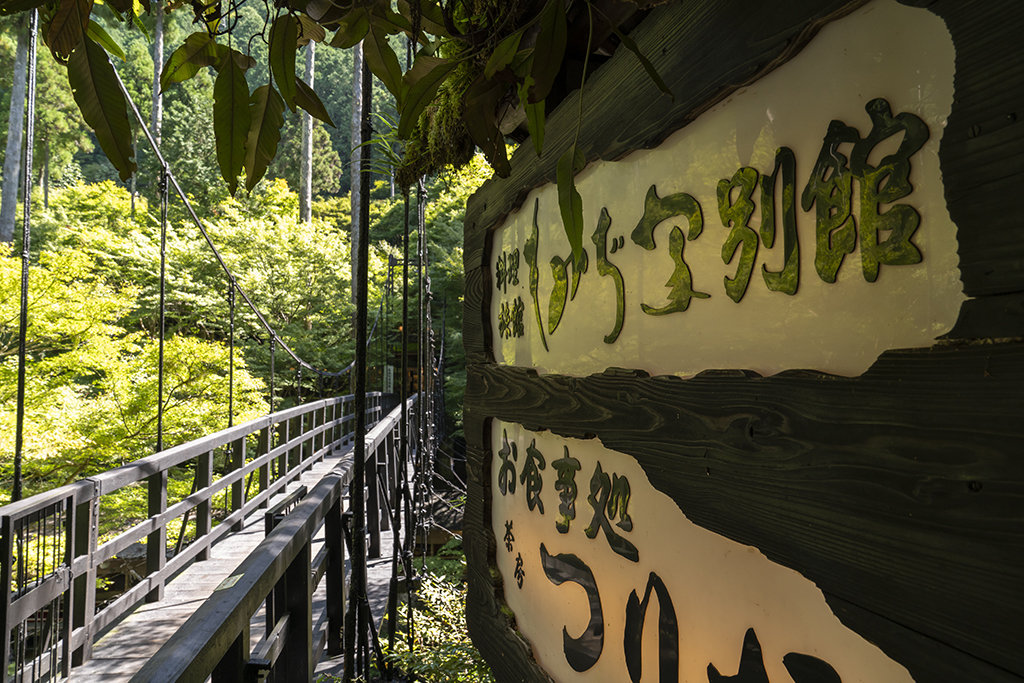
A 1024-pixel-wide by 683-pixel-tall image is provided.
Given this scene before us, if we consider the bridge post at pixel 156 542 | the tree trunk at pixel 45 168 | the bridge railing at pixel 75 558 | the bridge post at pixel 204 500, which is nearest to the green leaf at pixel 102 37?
the bridge railing at pixel 75 558

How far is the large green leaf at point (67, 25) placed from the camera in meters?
0.37

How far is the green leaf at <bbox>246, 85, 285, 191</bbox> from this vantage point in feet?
1.55

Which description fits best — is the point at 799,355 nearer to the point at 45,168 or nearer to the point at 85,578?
the point at 85,578

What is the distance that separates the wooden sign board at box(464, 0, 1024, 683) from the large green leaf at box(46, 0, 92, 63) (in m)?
0.49

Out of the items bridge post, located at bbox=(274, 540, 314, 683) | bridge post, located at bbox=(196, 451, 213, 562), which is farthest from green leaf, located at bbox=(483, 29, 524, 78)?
bridge post, located at bbox=(196, 451, 213, 562)

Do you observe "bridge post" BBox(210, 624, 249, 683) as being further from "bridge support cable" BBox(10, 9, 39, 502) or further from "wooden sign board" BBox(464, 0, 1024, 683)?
"bridge support cable" BBox(10, 9, 39, 502)

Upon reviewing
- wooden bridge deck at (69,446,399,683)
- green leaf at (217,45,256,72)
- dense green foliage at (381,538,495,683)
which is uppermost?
green leaf at (217,45,256,72)

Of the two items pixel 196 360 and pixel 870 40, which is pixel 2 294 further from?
pixel 870 40

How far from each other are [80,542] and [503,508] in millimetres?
1579

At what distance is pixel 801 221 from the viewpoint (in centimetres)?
46

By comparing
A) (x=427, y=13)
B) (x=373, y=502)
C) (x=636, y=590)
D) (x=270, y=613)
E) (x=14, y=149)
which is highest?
(x=14, y=149)

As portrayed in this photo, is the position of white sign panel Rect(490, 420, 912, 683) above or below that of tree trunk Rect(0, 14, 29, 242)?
below

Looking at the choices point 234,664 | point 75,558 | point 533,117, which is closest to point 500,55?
point 533,117

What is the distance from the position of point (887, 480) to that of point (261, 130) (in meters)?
0.52
